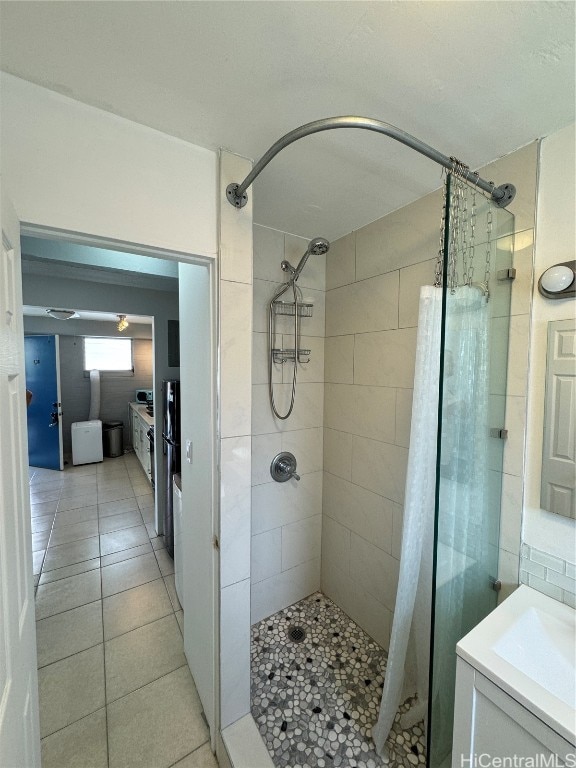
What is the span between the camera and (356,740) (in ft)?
4.30

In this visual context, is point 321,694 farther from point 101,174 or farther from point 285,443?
point 101,174

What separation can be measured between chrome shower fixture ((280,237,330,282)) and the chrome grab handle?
3.66 ft

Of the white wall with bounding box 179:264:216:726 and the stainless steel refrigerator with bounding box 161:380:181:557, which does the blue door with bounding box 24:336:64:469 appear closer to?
the stainless steel refrigerator with bounding box 161:380:181:557

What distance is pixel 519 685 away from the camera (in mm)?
735

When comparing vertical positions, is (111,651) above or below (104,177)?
below

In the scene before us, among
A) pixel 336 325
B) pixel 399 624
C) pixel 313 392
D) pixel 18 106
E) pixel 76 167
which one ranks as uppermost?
pixel 18 106

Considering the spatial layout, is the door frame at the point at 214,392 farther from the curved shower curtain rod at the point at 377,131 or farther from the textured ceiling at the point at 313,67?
the textured ceiling at the point at 313,67

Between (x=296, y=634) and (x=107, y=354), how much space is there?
5694mm

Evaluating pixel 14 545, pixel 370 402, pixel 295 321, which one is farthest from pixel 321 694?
pixel 295 321

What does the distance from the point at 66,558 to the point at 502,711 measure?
3173 mm

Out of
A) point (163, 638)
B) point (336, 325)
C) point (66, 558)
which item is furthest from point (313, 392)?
point (66, 558)

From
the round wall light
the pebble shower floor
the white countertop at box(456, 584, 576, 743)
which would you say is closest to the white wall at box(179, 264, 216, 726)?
the pebble shower floor

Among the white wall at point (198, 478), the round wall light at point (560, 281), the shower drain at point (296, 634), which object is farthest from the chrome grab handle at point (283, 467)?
the round wall light at point (560, 281)

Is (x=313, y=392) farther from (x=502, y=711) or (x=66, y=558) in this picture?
(x=66, y=558)
